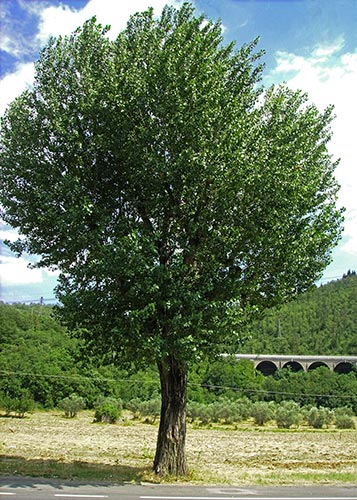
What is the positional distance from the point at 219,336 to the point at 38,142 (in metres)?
7.05

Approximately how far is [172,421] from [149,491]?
230cm

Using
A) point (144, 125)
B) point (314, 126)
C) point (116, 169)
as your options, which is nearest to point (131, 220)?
point (116, 169)

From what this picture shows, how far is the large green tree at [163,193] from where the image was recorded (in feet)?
39.3

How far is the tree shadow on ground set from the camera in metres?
13.0

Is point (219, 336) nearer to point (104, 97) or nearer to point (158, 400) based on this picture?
point (104, 97)

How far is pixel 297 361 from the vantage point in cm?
8831

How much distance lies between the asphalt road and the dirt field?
1.07m

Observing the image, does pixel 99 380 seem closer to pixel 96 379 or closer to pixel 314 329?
pixel 96 379

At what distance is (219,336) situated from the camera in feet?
40.4

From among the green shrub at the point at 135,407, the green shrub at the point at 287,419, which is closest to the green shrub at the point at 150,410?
the green shrub at the point at 135,407

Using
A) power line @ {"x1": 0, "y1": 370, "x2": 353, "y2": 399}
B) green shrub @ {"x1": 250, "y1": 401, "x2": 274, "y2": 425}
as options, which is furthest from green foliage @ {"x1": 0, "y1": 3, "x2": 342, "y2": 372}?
power line @ {"x1": 0, "y1": 370, "x2": 353, "y2": 399}

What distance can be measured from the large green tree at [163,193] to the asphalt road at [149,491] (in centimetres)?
170

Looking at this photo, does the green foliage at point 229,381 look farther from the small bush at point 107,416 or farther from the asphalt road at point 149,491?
the asphalt road at point 149,491

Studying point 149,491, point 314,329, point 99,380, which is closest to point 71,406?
point 99,380
